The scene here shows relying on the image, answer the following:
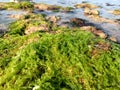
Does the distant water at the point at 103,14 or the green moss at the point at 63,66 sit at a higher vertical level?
the green moss at the point at 63,66

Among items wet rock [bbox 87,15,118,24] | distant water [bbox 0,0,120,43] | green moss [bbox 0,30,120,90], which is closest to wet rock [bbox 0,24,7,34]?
distant water [bbox 0,0,120,43]

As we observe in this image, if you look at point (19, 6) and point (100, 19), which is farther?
point (19, 6)

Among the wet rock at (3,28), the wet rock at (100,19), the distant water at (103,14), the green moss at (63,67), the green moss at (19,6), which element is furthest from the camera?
the green moss at (19,6)

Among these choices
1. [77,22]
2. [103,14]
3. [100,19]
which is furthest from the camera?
[103,14]

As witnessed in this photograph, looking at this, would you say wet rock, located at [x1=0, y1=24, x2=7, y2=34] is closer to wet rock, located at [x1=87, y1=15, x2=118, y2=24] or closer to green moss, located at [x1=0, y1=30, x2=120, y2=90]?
green moss, located at [x1=0, y1=30, x2=120, y2=90]

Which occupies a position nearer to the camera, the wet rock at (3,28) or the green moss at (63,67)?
the green moss at (63,67)

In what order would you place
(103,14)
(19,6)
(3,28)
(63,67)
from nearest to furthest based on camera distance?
(63,67) < (3,28) < (19,6) < (103,14)

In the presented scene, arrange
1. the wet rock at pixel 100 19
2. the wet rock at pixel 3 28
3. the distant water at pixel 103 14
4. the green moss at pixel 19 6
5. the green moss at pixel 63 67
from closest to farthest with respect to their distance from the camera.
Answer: the green moss at pixel 63 67 < the wet rock at pixel 3 28 < the distant water at pixel 103 14 < the wet rock at pixel 100 19 < the green moss at pixel 19 6

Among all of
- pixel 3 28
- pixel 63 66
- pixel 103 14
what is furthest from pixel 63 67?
pixel 103 14

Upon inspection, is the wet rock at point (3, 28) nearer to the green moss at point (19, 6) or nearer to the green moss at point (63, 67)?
the green moss at point (63, 67)

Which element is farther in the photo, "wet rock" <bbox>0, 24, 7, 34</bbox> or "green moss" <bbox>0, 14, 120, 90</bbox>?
"wet rock" <bbox>0, 24, 7, 34</bbox>

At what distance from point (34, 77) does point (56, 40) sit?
1362mm

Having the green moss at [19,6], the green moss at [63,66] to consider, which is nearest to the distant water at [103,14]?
the green moss at [19,6]

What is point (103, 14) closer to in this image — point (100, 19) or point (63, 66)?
point (100, 19)
